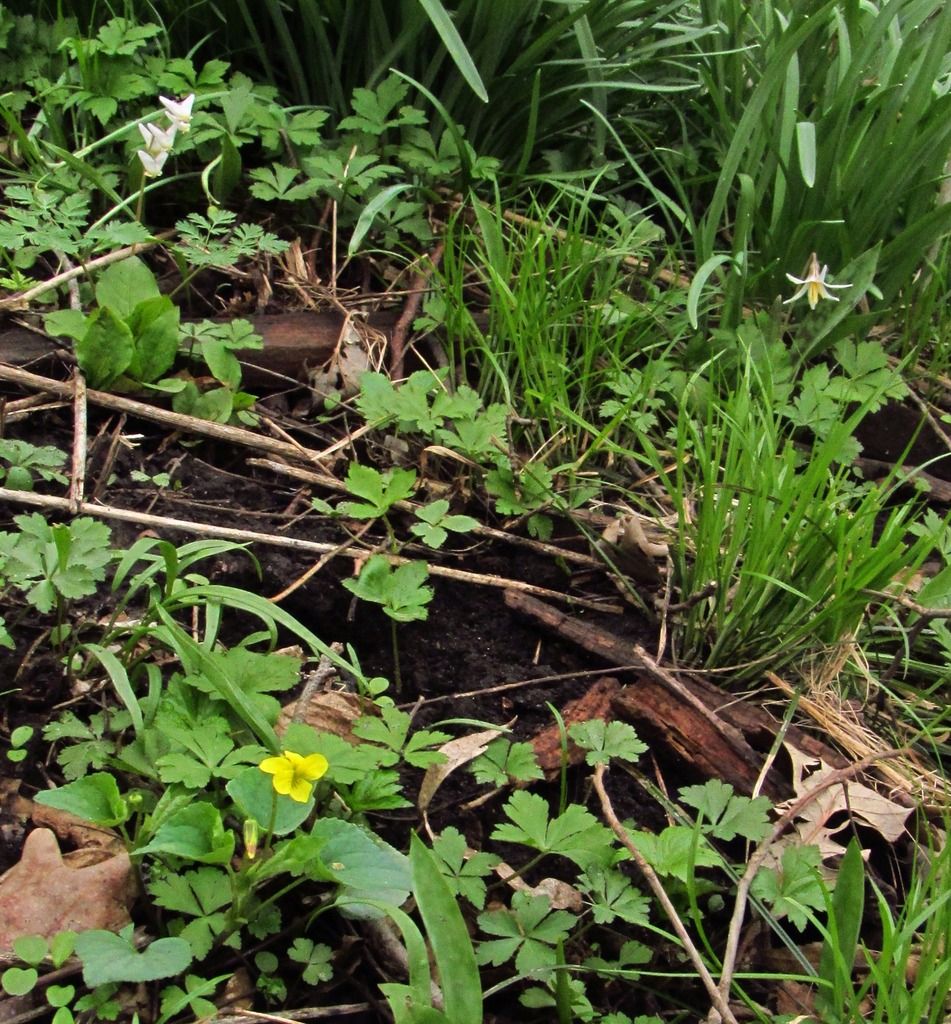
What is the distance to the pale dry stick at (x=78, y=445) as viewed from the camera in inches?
69.0

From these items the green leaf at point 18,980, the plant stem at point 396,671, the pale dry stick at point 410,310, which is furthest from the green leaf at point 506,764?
the pale dry stick at point 410,310

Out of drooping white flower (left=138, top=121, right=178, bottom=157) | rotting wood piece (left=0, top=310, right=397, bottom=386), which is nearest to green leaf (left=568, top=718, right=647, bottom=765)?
rotting wood piece (left=0, top=310, right=397, bottom=386)

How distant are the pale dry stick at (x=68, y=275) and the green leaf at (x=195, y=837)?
4.08ft

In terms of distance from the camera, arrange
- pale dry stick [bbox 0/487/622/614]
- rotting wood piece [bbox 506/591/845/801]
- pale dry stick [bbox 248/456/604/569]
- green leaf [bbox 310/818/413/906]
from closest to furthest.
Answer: green leaf [bbox 310/818/413/906] < rotting wood piece [bbox 506/591/845/801] < pale dry stick [bbox 0/487/622/614] < pale dry stick [bbox 248/456/604/569]

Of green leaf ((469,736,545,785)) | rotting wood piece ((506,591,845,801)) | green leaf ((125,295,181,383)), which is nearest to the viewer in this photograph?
green leaf ((469,736,545,785))

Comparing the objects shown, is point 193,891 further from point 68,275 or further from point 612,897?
point 68,275

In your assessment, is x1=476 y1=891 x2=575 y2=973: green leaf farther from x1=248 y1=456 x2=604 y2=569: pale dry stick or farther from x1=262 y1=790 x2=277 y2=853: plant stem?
x1=248 y1=456 x2=604 y2=569: pale dry stick

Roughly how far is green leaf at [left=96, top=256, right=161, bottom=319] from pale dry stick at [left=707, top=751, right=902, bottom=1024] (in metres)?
1.47

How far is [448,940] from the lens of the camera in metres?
1.18

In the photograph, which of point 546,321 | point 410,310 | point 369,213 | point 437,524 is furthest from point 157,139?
point 437,524

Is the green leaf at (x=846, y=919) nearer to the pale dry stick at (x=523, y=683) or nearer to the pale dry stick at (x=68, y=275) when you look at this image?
the pale dry stick at (x=523, y=683)

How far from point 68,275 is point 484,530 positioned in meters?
0.98

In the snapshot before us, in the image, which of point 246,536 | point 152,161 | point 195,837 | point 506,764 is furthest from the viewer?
point 152,161

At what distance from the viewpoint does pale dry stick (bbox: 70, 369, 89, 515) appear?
5.75ft
